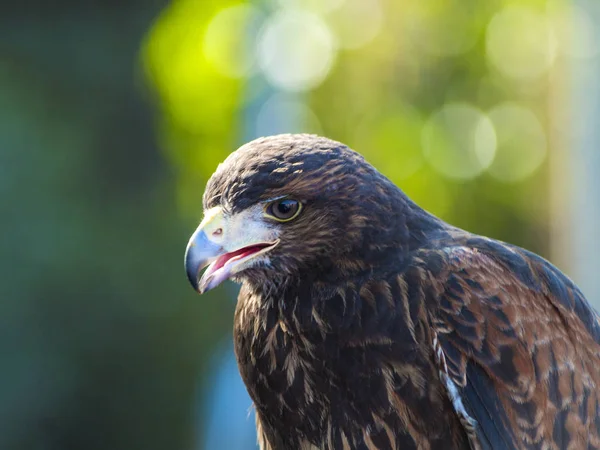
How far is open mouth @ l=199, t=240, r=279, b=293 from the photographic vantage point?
3014 mm

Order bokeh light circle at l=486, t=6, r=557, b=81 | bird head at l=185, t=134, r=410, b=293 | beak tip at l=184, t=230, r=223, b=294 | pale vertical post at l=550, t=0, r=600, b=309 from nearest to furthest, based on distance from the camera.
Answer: beak tip at l=184, t=230, r=223, b=294, bird head at l=185, t=134, r=410, b=293, pale vertical post at l=550, t=0, r=600, b=309, bokeh light circle at l=486, t=6, r=557, b=81

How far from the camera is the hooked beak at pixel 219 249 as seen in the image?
300cm

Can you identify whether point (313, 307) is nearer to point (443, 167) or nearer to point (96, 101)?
point (96, 101)

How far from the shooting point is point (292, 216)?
10.4 ft

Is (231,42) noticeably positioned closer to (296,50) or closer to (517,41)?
(296,50)

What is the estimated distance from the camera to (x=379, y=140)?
15.9m

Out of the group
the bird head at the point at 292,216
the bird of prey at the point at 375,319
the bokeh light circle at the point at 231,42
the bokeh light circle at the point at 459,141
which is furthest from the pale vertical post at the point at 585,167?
the bokeh light circle at the point at 459,141

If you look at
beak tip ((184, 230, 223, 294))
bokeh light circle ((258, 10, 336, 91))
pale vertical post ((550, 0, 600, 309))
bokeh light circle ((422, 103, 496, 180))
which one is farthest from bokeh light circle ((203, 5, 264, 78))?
bokeh light circle ((422, 103, 496, 180))

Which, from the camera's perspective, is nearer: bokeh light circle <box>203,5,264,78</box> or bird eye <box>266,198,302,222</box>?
bird eye <box>266,198,302,222</box>

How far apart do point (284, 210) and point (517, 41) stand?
15.3m

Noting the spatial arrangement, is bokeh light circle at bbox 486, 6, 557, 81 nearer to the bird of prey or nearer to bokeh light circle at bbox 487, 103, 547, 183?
bokeh light circle at bbox 487, 103, 547, 183

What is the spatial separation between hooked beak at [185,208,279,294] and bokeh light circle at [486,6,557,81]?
47.0 ft

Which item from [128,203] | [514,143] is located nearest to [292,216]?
[128,203]

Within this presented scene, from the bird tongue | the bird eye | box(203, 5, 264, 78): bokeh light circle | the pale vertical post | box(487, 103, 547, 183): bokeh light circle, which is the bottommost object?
box(487, 103, 547, 183): bokeh light circle
